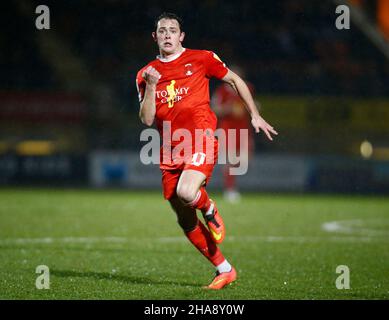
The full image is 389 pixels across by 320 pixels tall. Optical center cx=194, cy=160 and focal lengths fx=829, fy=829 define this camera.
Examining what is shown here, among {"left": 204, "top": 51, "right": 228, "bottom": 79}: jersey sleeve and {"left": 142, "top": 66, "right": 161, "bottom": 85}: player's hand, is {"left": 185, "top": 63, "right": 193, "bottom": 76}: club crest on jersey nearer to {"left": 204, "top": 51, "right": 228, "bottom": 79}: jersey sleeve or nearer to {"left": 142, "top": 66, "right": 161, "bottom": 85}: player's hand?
{"left": 204, "top": 51, "right": 228, "bottom": 79}: jersey sleeve

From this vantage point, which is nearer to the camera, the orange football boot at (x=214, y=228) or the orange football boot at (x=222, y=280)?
the orange football boot at (x=222, y=280)

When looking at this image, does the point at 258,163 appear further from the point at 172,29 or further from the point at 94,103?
the point at 172,29

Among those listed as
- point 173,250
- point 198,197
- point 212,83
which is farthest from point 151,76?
point 212,83

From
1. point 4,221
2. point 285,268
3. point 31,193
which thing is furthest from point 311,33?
point 285,268

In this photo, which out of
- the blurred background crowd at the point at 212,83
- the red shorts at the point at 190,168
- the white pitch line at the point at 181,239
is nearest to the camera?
the red shorts at the point at 190,168

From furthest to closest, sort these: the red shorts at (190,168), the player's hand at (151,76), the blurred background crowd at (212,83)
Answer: the blurred background crowd at (212,83)
the red shorts at (190,168)
the player's hand at (151,76)

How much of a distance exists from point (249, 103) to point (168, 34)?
84cm

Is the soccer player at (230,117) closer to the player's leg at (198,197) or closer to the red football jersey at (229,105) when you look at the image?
the red football jersey at (229,105)

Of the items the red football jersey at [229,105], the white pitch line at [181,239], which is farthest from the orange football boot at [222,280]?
the red football jersey at [229,105]

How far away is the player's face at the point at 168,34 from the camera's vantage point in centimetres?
652

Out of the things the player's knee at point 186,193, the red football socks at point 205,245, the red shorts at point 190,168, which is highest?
the red shorts at point 190,168

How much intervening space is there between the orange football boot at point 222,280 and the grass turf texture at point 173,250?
0.25 feet

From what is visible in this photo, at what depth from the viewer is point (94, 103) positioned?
67.6 feet

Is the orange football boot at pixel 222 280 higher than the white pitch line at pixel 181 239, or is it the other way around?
the orange football boot at pixel 222 280
